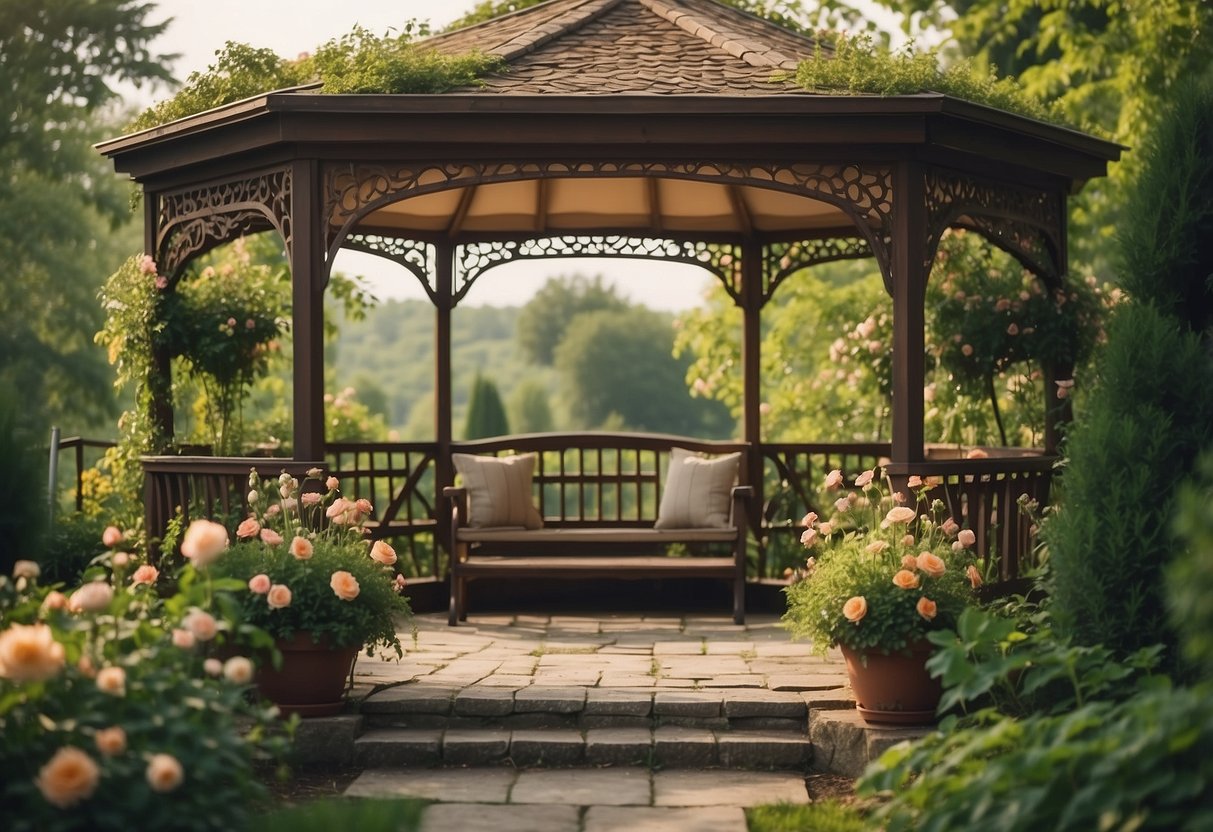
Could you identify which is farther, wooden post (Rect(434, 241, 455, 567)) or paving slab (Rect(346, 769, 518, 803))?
wooden post (Rect(434, 241, 455, 567))

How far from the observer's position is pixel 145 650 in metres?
3.79

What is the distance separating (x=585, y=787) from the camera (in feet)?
17.0

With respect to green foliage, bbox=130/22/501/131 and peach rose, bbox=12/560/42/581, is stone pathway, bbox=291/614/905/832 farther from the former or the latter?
green foliage, bbox=130/22/501/131

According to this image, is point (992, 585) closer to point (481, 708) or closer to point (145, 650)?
point (481, 708)

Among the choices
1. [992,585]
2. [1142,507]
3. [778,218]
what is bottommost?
[992,585]

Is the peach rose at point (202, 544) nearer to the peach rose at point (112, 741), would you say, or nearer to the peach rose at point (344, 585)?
the peach rose at point (112, 741)

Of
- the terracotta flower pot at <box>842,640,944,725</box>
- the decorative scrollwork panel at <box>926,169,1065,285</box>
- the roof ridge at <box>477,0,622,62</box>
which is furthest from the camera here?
the roof ridge at <box>477,0,622,62</box>

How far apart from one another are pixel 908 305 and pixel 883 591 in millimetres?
1885

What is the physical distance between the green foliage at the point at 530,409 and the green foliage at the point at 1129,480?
1922 inches

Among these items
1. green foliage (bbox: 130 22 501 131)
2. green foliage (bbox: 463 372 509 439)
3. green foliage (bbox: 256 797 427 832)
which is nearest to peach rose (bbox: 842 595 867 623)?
green foliage (bbox: 256 797 427 832)

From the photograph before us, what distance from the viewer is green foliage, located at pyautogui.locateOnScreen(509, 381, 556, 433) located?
5397 cm

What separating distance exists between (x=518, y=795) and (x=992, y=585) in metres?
2.95

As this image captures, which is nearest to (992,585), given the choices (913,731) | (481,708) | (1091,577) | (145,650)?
(913,731)

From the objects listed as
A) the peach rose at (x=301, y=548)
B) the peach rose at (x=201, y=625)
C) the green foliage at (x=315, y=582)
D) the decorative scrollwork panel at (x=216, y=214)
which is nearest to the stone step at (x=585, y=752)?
the green foliage at (x=315, y=582)
